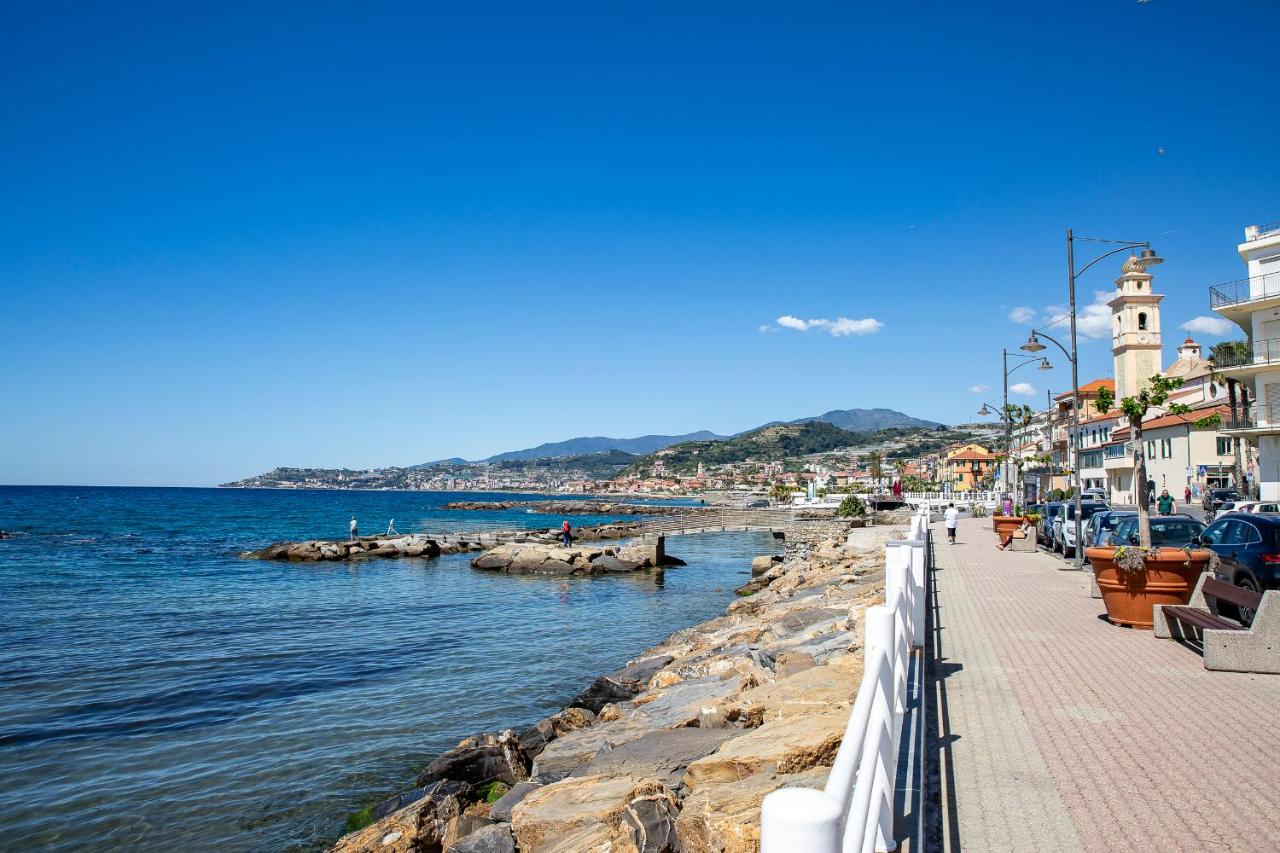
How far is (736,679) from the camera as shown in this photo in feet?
30.7

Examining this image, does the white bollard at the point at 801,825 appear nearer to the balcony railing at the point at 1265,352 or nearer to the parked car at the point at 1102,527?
the parked car at the point at 1102,527

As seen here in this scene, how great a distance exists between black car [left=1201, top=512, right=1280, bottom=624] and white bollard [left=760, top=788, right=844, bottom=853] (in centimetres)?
1291

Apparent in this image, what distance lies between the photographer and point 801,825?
5.44ft

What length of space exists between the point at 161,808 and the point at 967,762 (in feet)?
28.9

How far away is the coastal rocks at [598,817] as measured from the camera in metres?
5.25

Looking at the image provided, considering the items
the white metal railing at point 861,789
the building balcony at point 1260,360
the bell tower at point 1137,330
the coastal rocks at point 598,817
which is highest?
the bell tower at point 1137,330

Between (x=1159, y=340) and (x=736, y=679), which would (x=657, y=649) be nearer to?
(x=736, y=679)

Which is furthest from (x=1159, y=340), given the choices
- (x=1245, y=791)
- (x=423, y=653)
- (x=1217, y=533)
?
(x=1245, y=791)

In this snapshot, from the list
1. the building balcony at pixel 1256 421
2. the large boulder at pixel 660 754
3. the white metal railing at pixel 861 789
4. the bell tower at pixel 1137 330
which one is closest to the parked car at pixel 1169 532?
the large boulder at pixel 660 754

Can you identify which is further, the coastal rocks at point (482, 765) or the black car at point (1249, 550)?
the black car at point (1249, 550)

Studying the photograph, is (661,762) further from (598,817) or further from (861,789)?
(861,789)

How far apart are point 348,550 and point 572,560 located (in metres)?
14.8

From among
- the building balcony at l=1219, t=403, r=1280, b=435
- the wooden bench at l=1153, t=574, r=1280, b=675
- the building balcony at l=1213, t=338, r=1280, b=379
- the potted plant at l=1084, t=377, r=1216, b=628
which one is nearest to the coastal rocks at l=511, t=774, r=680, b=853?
the wooden bench at l=1153, t=574, r=1280, b=675

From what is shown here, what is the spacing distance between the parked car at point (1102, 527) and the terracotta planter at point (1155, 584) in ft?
26.0
